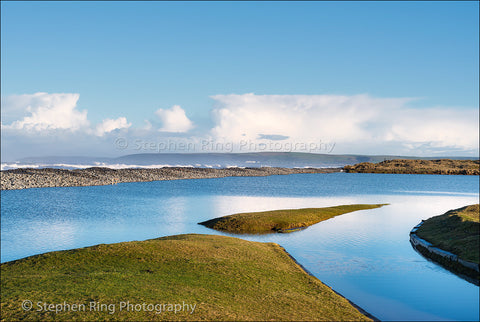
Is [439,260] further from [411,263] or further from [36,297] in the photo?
[36,297]

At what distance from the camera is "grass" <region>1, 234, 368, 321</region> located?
13.9 m

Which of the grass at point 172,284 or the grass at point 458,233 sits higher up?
the grass at point 458,233

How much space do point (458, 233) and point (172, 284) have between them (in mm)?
24362

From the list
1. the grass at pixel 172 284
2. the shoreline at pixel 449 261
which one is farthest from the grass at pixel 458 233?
the grass at pixel 172 284

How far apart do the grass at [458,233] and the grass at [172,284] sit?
1235cm

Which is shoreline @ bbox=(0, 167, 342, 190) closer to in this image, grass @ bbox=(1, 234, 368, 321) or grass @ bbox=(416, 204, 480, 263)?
grass @ bbox=(1, 234, 368, 321)

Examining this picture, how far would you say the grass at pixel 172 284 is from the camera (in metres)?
13.9

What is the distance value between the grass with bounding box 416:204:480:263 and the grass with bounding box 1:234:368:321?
40.5 feet

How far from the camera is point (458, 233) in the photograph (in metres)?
28.9

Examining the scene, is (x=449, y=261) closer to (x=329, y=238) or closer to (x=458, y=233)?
(x=458, y=233)

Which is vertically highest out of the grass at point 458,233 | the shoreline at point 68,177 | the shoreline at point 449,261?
the grass at point 458,233

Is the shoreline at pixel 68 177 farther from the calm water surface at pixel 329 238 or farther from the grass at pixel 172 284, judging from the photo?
the grass at pixel 172 284

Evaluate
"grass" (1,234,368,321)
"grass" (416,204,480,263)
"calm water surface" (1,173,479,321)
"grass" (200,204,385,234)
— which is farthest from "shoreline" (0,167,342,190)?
"grass" (416,204,480,263)

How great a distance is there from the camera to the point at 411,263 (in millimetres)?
25812
